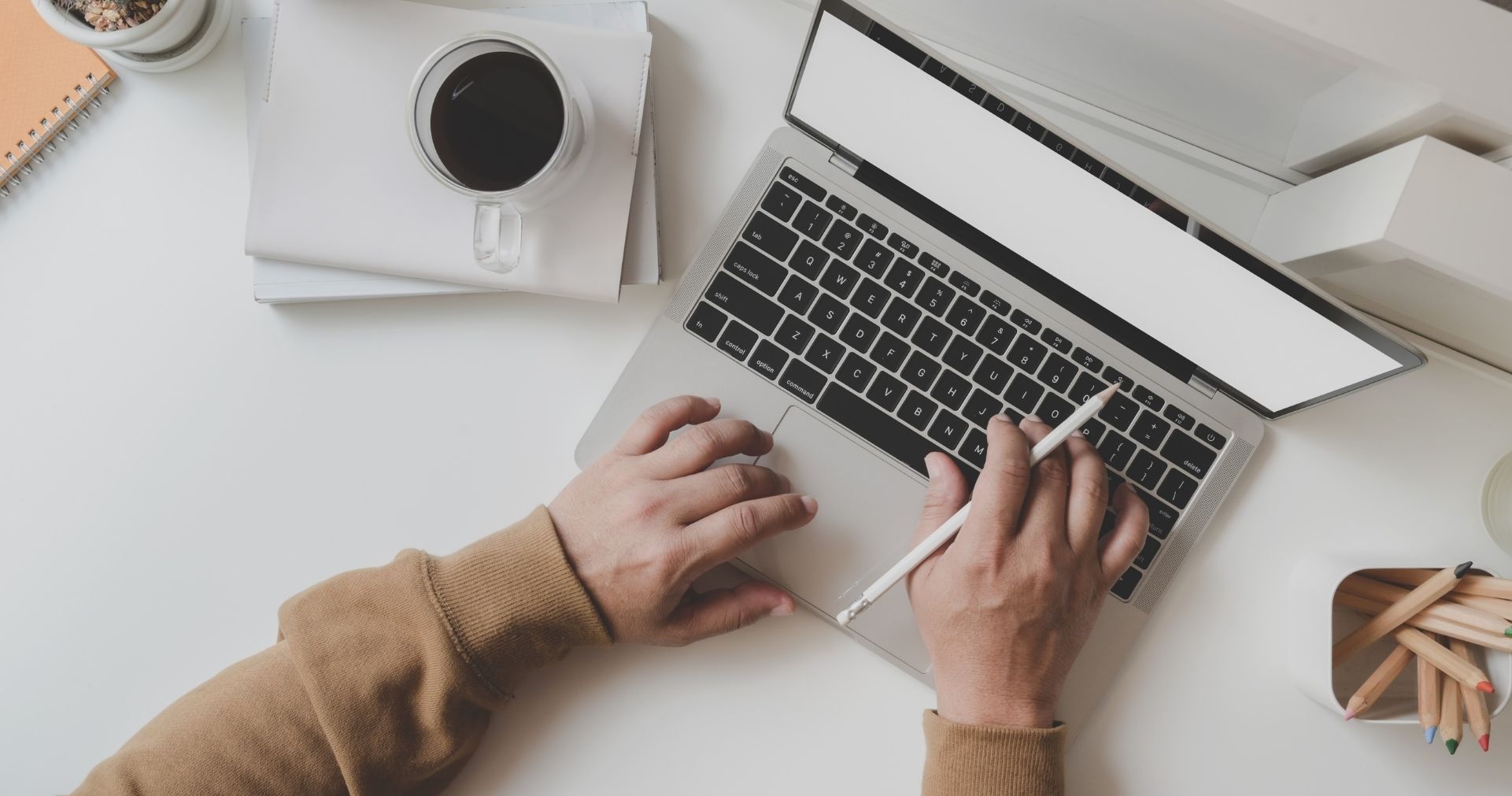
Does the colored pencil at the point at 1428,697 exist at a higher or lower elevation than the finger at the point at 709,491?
higher

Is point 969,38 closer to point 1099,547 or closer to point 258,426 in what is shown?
point 1099,547

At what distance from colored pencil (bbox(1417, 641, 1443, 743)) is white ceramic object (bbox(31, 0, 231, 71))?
1.03 m

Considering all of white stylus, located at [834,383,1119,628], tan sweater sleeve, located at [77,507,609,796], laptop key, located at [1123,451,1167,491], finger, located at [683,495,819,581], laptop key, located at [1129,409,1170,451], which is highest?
laptop key, located at [1129,409,1170,451]

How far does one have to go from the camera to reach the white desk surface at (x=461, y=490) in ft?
2.15

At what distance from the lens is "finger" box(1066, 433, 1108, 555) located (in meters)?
0.62

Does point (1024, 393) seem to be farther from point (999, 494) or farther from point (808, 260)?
point (808, 260)

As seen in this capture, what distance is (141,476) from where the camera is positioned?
67 centimetres

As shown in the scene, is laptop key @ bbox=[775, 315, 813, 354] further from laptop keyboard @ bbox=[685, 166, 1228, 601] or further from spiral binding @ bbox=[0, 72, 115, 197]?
spiral binding @ bbox=[0, 72, 115, 197]

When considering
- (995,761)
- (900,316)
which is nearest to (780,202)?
(900,316)

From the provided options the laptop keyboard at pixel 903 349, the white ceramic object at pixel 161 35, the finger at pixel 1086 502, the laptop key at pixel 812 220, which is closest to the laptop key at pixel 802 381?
the laptop keyboard at pixel 903 349

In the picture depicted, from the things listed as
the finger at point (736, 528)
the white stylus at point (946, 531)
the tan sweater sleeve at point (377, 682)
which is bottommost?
the tan sweater sleeve at point (377, 682)

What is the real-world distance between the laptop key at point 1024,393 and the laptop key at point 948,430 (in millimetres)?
43

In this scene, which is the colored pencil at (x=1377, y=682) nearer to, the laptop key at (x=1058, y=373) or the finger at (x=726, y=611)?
the laptop key at (x=1058, y=373)

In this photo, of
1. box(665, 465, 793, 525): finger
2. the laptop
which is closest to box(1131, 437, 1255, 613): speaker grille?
the laptop
